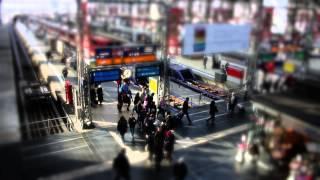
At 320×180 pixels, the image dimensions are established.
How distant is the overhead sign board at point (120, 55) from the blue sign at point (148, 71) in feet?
3.21

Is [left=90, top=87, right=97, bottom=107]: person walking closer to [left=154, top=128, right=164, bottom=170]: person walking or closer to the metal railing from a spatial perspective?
the metal railing

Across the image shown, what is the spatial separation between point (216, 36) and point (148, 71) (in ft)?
12.8

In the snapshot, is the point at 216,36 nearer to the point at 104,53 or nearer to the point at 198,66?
the point at 104,53

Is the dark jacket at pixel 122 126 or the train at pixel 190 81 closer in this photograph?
the dark jacket at pixel 122 126

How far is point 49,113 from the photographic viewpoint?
15.2 meters

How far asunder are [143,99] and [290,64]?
22.2 ft

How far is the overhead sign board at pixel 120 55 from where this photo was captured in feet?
34.8

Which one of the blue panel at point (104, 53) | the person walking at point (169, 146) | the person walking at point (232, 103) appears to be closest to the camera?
the blue panel at point (104, 53)

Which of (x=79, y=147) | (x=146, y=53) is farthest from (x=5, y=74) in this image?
(x=146, y=53)

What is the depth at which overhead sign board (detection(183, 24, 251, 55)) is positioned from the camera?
955cm

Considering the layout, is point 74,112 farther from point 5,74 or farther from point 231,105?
point 231,105

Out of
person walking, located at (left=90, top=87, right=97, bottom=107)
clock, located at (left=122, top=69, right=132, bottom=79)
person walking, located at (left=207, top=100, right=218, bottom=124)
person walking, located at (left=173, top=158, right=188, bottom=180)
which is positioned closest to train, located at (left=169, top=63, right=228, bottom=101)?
clock, located at (left=122, top=69, right=132, bottom=79)

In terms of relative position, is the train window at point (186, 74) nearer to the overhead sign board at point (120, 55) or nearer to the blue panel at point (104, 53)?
the overhead sign board at point (120, 55)

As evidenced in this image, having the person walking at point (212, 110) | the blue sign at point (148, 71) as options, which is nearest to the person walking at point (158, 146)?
the blue sign at point (148, 71)
